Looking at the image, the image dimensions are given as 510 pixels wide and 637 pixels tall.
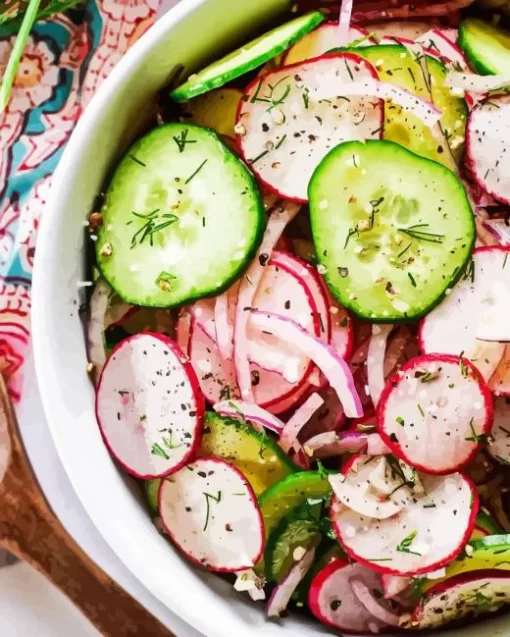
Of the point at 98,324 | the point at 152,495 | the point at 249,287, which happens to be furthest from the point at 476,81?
the point at 152,495

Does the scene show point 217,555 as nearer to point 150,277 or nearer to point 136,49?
point 150,277

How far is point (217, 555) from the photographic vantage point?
45.9 inches

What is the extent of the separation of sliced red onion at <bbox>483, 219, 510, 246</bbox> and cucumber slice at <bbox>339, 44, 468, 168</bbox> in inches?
3.7

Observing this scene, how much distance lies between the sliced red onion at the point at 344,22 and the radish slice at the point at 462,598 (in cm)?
75

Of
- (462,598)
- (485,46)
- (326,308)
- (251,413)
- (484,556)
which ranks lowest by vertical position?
(462,598)

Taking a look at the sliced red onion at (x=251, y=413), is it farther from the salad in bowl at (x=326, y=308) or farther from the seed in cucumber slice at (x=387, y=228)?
the seed in cucumber slice at (x=387, y=228)

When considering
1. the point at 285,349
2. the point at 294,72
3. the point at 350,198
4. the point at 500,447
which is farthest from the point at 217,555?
the point at 294,72

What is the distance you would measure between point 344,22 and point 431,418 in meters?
0.55

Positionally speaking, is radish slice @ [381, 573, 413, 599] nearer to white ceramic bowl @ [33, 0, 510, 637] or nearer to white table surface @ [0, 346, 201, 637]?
white ceramic bowl @ [33, 0, 510, 637]

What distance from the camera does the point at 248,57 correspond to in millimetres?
1097

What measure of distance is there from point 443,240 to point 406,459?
0.94ft

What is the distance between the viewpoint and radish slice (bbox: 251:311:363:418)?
109 cm

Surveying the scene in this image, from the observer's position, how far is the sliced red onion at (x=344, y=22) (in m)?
1.13

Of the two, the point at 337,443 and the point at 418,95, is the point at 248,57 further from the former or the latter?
the point at 337,443
